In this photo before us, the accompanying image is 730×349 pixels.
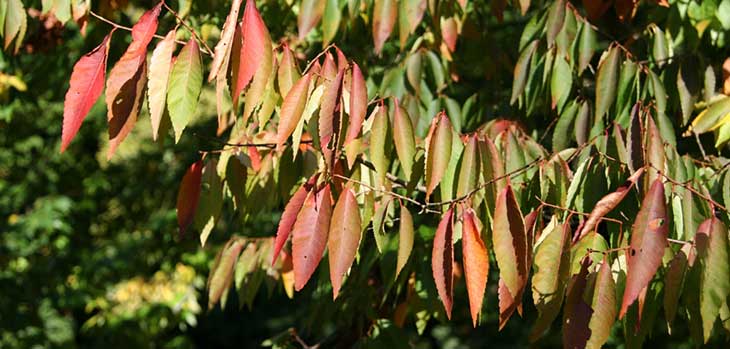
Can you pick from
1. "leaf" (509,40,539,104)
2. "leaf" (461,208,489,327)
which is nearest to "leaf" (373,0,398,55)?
"leaf" (509,40,539,104)

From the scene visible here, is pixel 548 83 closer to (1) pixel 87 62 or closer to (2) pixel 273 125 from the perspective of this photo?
(2) pixel 273 125

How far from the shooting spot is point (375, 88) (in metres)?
2.65

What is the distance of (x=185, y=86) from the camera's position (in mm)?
1410

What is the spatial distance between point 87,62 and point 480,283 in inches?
28.5

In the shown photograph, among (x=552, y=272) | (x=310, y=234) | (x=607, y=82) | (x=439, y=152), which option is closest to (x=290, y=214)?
(x=310, y=234)

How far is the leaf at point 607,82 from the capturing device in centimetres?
204

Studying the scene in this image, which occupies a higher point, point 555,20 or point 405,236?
point 555,20

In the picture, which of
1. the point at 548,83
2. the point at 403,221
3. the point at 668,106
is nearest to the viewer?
the point at 403,221

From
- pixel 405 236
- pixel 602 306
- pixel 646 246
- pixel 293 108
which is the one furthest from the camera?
pixel 405 236

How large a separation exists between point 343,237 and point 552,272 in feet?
1.12

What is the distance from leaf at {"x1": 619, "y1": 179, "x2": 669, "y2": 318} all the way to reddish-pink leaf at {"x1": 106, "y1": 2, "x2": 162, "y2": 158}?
817 mm

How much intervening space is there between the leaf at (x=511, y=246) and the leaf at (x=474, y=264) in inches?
1.1

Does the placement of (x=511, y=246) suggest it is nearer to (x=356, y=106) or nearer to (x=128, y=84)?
(x=356, y=106)

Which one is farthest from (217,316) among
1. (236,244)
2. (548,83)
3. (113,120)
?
(113,120)
